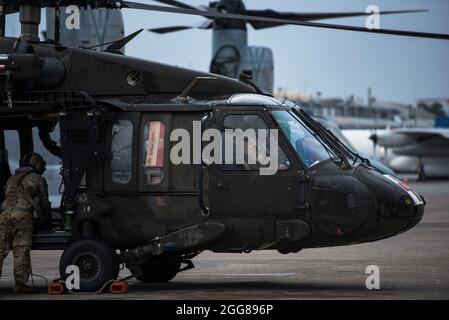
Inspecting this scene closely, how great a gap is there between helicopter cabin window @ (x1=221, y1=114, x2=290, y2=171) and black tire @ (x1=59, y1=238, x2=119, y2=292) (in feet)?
5.37

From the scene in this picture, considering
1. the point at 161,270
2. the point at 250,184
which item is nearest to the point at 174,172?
the point at 250,184

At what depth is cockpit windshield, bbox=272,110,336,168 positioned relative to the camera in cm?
1288

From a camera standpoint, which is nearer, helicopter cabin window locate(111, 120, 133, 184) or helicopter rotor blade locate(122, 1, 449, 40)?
helicopter rotor blade locate(122, 1, 449, 40)

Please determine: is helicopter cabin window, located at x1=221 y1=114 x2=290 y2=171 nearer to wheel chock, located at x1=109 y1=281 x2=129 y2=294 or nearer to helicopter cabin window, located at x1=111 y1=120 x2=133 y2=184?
helicopter cabin window, located at x1=111 y1=120 x2=133 y2=184

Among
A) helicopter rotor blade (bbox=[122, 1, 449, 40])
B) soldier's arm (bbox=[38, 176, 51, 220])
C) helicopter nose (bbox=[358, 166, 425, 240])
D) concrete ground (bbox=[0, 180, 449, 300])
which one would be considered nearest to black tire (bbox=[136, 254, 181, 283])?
concrete ground (bbox=[0, 180, 449, 300])

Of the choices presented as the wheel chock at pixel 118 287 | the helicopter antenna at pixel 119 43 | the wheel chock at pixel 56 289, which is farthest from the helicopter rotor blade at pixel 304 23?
the wheel chock at pixel 56 289

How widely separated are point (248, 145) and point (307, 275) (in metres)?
3.05

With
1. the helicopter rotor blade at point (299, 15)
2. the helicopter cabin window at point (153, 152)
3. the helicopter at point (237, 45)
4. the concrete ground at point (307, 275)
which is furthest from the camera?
the helicopter at point (237, 45)

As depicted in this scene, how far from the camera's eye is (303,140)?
13.0 metres

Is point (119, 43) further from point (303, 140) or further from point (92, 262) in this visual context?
point (92, 262)

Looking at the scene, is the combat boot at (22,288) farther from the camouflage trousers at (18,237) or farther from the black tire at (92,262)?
the black tire at (92,262)

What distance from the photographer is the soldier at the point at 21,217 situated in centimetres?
1303

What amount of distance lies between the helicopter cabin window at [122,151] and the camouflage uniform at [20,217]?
0.98 meters
